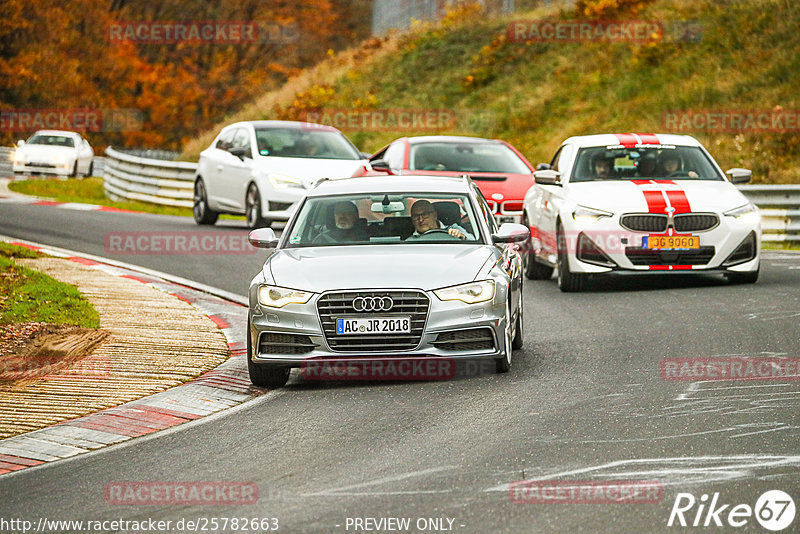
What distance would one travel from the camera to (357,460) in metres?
7.14

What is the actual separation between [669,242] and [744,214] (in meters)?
0.96

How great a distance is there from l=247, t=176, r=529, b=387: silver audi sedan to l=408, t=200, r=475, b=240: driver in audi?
0.25 feet

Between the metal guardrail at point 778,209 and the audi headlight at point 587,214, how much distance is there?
7170mm

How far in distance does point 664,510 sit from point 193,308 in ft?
27.1

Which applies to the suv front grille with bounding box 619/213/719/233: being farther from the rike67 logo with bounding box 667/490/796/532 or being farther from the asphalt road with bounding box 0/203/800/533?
the rike67 logo with bounding box 667/490/796/532

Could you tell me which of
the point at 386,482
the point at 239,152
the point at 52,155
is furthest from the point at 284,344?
the point at 52,155

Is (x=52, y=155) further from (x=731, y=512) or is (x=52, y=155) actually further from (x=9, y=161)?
(x=731, y=512)

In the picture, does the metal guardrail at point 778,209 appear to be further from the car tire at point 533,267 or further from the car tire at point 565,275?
the car tire at point 565,275

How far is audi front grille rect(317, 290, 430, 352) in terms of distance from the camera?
931 centimetres

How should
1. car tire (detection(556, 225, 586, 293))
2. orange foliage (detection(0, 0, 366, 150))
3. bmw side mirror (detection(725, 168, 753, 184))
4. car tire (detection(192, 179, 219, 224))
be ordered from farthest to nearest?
orange foliage (detection(0, 0, 366, 150)) → car tire (detection(192, 179, 219, 224)) → bmw side mirror (detection(725, 168, 753, 184)) → car tire (detection(556, 225, 586, 293))

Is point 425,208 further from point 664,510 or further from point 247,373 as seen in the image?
point 664,510

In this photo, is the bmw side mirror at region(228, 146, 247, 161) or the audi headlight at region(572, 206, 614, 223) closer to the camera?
the audi headlight at region(572, 206, 614, 223)

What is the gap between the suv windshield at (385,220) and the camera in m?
10.5

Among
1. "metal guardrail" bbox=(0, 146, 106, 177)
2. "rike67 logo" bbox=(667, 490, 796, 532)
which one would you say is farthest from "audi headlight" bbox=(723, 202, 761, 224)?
"metal guardrail" bbox=(0, 146, 106, 177)
